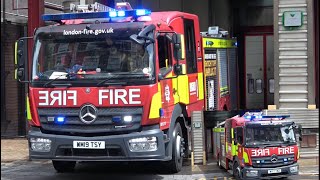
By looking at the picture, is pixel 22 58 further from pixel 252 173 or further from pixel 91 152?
pixel 252 173

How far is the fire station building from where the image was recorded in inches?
460

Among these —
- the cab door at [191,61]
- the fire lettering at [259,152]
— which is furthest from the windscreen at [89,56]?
the fire lettering at [259,152]

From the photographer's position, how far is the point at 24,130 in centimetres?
1736

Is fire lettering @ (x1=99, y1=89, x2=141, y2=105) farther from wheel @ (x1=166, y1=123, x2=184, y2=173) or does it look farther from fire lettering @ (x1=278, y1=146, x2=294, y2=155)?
fire lettering @ (x1=278, y1=146, x2=294, y2=155)

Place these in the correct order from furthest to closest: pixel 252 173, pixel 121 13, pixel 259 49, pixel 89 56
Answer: pixel 259 49
pixel 252 173
pixel 121 13
pixel 89 56

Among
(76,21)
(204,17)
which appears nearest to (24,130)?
(204,17)

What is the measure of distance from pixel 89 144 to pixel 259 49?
12.5 meters

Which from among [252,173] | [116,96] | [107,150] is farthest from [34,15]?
[252,173]

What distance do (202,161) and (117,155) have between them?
3847mm

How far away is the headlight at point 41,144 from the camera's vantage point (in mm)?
8117

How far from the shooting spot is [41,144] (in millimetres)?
8180

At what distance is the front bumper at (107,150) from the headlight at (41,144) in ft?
0.17

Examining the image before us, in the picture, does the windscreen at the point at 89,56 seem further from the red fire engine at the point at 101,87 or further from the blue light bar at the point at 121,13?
the blue light bar at the point at 121,13

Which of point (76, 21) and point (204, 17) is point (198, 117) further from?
point (204, 17)
